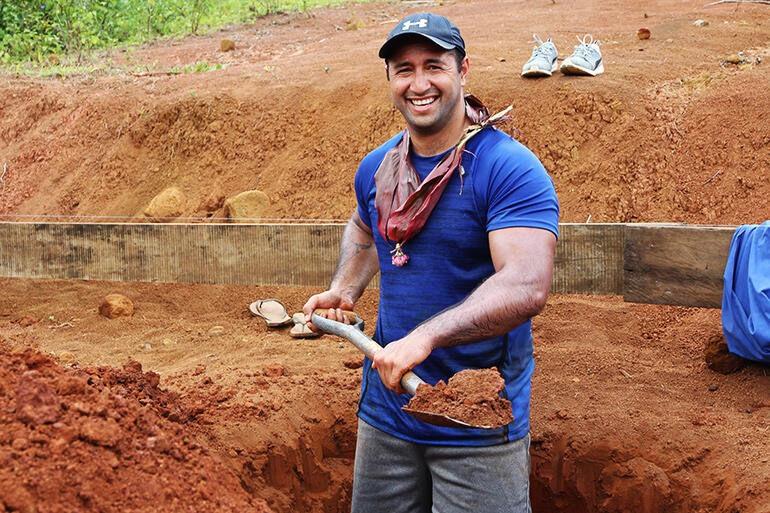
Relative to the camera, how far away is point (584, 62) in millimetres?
6918

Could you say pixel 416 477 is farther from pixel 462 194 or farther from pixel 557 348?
pixel 557 348

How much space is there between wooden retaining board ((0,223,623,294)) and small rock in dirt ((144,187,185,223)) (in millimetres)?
2275

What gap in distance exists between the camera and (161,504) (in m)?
2.05

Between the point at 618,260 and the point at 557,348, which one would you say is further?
the point at 557,348

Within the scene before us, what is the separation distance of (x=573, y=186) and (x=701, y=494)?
352 cm

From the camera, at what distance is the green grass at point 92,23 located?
1141 centimetres

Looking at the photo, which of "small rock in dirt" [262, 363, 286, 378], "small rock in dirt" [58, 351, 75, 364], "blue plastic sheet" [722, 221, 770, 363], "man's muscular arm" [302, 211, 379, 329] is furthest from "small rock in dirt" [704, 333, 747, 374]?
"small rock in dirt" [58, 351, 75, 364]

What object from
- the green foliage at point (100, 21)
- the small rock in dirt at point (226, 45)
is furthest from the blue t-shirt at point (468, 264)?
the green foliage at point (100, 21)

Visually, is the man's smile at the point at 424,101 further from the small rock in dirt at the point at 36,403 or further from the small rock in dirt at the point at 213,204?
the small rock in dirt at the point at 213,204

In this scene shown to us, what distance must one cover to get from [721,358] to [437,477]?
2105 millimetres

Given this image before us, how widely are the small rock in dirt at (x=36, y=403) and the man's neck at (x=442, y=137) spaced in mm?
1370

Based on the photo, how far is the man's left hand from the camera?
7.13ft

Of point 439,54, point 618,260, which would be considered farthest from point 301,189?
point 439,54

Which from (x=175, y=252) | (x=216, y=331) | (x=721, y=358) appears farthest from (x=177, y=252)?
(x=721, y=358)
